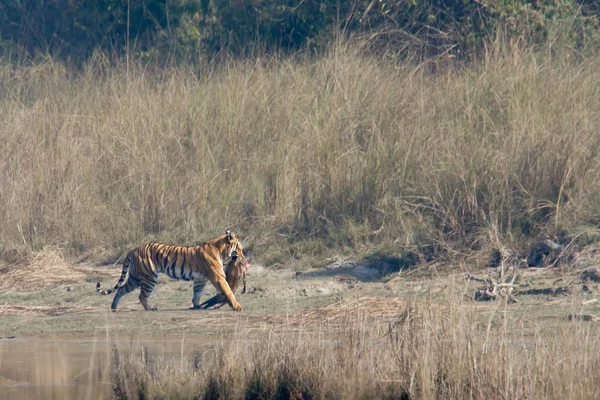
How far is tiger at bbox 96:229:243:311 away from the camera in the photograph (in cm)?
966

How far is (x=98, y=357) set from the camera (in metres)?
7.93

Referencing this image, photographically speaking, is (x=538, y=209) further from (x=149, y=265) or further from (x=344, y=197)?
(x=149, y=265)

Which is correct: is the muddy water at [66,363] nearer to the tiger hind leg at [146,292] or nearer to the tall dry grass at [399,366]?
the tall dry grass at [399,366]

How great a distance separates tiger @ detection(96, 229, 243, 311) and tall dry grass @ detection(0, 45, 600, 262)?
1.67 metres

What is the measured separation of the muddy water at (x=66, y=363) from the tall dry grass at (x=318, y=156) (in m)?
3.30

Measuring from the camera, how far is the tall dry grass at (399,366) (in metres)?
5.25

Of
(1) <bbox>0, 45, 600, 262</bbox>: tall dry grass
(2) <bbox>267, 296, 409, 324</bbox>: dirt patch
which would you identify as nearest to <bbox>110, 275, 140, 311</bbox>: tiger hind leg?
(2) <bbox>267, 296, 409, 324</bbox>: dirt patch

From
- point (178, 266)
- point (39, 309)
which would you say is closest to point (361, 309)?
point (178, 266)

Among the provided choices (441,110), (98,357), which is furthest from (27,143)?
(98,357)

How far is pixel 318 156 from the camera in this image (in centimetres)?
1216

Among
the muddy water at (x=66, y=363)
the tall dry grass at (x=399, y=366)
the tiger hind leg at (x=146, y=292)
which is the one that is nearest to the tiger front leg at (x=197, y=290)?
the tiger hind leg at (x=146, y=292)

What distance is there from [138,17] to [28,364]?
11347 millimetres

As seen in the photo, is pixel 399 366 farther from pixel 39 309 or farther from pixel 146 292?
Result: pixel 39 309

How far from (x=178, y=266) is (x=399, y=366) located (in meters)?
4.50
